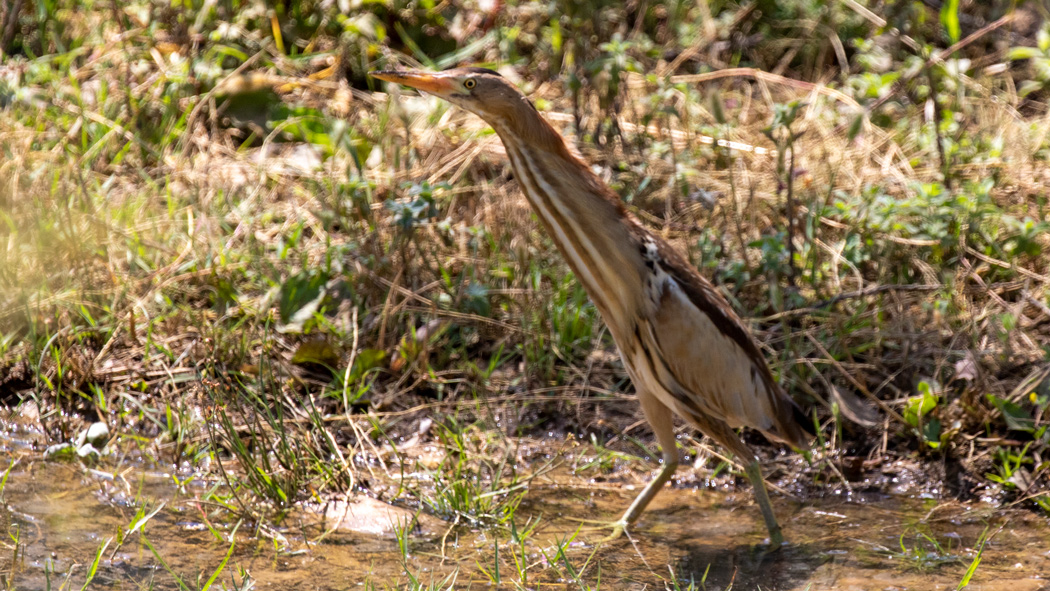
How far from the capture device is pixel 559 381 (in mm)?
3465

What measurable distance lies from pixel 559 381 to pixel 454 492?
0.77m

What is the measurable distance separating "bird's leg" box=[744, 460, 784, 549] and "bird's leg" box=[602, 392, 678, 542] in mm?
226

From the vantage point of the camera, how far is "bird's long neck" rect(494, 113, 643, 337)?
2.60 m

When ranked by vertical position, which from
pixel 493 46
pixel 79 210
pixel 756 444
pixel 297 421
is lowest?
pixel 756 444

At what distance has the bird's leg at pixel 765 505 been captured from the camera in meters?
2.75

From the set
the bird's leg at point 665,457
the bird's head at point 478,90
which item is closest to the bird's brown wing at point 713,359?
the bird's leg at point 665,457

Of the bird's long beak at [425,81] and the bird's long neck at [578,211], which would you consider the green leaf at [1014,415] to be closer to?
the bird's long neck at [578,211]

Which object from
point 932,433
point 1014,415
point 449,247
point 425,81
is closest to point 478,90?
point 425,81

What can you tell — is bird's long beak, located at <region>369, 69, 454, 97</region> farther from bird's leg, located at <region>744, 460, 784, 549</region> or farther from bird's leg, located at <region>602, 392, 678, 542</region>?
bird's leg, located at <region>744, 460, 784, 549</region>

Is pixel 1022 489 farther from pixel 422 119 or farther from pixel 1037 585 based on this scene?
pixel 422 119

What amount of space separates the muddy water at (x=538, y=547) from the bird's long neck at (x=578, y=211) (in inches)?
24.2

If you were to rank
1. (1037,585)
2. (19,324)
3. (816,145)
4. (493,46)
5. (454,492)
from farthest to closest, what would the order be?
(493,46)
(816,145)
(19,324)
(454,492)
(1037,585)

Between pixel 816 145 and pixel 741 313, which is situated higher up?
pixel 816 145

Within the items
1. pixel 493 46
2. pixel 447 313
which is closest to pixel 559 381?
pixel 447 313
